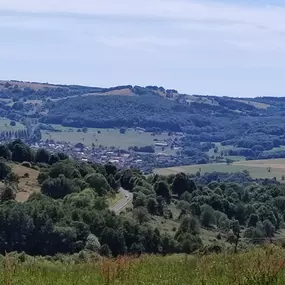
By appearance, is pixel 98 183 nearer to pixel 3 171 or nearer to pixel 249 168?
pixel 3 171

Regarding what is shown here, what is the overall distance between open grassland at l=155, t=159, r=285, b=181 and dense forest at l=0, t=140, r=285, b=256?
68.1 meters

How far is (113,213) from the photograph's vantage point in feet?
162

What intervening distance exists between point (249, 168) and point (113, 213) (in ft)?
384

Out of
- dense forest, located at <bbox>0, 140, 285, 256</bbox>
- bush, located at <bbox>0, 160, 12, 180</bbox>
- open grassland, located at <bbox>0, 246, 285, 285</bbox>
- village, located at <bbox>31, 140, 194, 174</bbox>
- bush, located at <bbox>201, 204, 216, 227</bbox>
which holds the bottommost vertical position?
village, located at <bbox>31, 140, 194, 174</bbox>

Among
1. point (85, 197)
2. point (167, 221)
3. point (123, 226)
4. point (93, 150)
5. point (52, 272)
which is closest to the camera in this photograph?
point (52, 272)

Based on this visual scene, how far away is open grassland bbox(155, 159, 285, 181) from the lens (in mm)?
153250

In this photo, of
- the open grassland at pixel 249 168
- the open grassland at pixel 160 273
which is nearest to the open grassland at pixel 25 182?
the open grassland at pixel 160 273

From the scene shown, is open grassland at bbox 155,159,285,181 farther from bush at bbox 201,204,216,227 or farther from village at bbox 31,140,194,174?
bush at bbox 201,204,216,227

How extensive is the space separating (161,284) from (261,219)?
55.8 m

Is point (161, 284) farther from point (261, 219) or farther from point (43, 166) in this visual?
point (43, 166)

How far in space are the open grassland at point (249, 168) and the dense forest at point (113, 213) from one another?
6805 centimetres

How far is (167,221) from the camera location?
189ft

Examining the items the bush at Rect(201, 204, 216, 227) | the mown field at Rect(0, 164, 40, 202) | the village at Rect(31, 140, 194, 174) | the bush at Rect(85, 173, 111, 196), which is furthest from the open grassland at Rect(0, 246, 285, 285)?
the village at Rect(31, 140, 194, 174)

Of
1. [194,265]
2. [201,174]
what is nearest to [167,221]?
[194,265]
